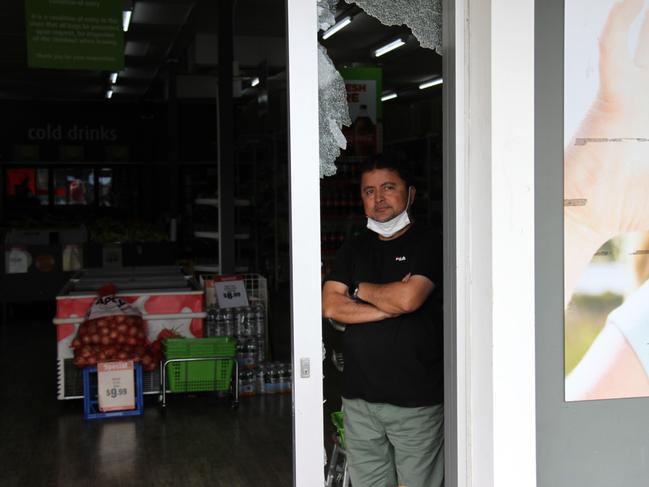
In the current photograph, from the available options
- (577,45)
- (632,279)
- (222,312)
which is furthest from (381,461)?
(222,312)

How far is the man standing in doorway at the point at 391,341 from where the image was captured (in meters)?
3.32

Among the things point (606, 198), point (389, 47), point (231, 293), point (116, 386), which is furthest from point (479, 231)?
point (389, 47)

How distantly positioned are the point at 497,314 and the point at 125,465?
11.2 feet

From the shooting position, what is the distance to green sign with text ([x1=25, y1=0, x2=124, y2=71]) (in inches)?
332

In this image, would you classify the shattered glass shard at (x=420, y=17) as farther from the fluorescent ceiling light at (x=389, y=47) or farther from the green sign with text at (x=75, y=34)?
the fluorescent ceiling light at (x=389, y=47)

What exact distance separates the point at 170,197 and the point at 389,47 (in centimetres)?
444

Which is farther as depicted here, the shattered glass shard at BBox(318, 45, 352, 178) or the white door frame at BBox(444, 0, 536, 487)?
the shattered glass shard at BBox(318, 45, 352, 178)

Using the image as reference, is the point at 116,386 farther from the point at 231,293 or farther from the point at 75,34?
the point at 75,34

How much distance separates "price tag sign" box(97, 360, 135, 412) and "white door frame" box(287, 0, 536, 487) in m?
3.94

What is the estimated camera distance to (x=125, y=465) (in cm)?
546

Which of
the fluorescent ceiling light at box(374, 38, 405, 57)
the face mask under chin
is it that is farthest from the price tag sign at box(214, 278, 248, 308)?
the fluorescent ceiling light at box(374, 38, 405, 57)

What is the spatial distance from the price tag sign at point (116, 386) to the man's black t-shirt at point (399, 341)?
356 centimetres

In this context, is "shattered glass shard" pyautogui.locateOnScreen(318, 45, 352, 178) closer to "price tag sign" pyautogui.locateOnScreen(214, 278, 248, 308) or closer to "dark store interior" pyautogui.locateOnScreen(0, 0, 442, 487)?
"dark store interior" pyautogui.locateOnScreen(0, 0, 442, 487)

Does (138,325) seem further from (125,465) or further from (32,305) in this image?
(32,305)
